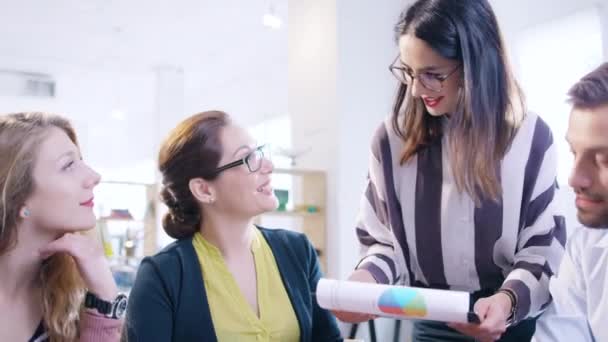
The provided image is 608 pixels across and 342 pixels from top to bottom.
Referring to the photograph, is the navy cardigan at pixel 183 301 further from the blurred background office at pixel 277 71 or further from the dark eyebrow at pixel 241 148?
the blurred background office at pixel 277 71

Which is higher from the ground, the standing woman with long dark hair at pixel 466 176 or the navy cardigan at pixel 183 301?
the standing woman with long dark hair at pixel 466 176

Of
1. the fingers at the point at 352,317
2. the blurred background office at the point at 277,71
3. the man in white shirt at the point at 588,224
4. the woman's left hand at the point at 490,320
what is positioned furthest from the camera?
the blurred background office at the point at 277,71

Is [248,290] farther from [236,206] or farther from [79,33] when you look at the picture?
[79,33]

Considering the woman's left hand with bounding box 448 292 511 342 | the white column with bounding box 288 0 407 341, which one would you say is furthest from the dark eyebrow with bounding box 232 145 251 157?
the white column with bounding box 288 0 407 341

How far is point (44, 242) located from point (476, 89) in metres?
0.95

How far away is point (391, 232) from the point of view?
1345 millimetres

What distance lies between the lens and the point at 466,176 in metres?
1.21

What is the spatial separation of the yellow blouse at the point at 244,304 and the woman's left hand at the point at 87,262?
24 cm

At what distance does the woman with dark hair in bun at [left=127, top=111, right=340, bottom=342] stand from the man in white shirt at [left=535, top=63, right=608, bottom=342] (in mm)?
605

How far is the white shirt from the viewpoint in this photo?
894mm

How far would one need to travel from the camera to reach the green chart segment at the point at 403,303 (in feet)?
3.02

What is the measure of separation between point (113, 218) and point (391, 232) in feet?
10.2

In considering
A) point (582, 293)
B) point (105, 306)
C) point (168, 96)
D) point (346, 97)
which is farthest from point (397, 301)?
point (168, 96)

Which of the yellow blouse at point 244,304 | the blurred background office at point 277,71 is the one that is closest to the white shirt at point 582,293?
the blurred background office at point 277,71
